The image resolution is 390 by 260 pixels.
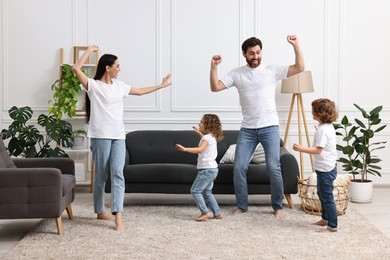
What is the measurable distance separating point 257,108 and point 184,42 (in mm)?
2051

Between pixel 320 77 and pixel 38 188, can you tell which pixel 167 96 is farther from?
pixel 38 188

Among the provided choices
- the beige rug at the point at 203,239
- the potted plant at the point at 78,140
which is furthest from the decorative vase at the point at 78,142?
the beige rug at the point at 203,239

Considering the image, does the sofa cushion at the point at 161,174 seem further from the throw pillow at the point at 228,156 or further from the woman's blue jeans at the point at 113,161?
the woman's blue jeans at the point at 113,161

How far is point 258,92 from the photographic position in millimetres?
5172

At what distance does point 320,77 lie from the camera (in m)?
6.96

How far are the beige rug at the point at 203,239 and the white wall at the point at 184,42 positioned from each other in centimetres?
188

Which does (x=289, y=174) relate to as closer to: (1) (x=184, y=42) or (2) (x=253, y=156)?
(2) (x=253, y=156)

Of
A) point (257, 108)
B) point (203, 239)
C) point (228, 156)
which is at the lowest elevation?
point (203, 239)

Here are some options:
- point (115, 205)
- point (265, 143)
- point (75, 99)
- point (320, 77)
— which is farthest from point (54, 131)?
point (320, 77)

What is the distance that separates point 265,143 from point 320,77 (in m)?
2.09

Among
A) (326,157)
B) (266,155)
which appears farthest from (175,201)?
(326,157)

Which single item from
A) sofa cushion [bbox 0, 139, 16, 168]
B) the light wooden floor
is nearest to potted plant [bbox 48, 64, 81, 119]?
the light wooden floor

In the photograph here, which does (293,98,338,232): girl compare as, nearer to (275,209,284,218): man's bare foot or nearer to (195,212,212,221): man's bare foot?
(275,209,284,218): man's bare foot

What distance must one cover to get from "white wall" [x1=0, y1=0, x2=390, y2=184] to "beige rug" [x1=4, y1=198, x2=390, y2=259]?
188cm
